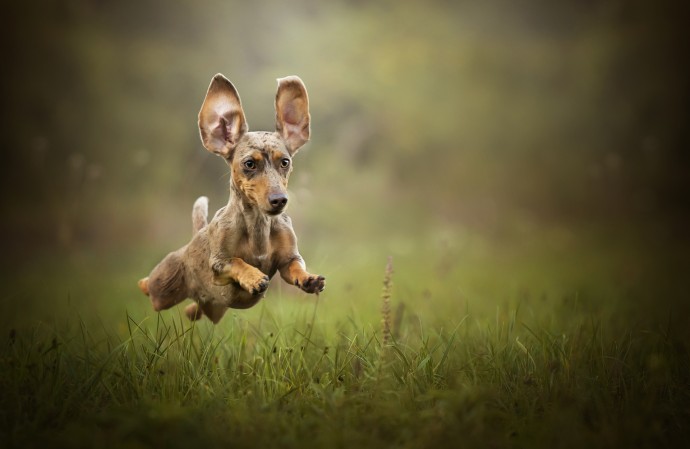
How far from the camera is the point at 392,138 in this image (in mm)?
12242

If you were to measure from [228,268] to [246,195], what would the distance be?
0.27 metres

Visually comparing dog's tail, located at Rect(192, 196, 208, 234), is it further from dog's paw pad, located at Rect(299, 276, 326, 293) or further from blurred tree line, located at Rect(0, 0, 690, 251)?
blurred tree line, located at Rect(0, 0, 690, 251)

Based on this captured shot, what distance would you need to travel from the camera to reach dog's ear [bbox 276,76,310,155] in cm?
233

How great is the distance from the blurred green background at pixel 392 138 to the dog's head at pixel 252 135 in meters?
3.76

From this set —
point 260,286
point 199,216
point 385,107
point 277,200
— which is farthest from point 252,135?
point 385,107

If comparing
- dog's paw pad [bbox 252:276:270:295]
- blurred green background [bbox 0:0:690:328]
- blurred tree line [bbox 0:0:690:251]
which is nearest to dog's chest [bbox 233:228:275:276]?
A: dog's paw pad [bbox 252:276:270:295]

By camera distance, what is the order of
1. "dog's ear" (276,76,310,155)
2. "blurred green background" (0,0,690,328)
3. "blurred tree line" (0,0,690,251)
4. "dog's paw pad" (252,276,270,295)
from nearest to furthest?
"dog's paw pad" (252,276,270,295), "dog's ear" (276,76,310,155), "blurred green background" (0,0,690,328), "blurred tree line" (0,0,690,251)

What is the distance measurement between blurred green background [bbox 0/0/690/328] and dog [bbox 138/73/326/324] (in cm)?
376

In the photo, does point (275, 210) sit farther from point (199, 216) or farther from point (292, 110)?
point (199, 216)

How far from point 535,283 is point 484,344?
12.3ft

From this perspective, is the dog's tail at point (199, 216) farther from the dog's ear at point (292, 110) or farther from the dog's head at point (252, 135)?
the dog's ear at point (292, 110)

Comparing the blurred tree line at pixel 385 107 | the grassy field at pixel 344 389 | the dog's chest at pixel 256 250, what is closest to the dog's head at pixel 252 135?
the dog's chest at pixel 256 250

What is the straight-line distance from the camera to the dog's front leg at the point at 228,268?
2068 mm

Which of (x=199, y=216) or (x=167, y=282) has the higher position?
(x=199, y=216)
